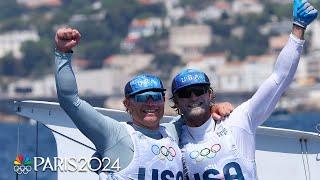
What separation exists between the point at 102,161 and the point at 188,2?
532ft

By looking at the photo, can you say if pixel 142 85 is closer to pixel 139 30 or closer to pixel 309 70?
pixel 309 70

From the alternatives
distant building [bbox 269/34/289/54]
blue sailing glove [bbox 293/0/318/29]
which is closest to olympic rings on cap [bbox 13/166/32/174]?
blue sailing glove [bbox 293/0/318/29]

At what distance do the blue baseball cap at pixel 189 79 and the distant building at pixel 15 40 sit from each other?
5425 inches

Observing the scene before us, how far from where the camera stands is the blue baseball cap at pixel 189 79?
10.1m

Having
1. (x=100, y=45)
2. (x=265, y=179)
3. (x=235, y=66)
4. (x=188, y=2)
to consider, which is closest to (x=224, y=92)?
(x=235, y=66)

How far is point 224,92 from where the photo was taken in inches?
4850

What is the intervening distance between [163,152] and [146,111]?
0.91ft

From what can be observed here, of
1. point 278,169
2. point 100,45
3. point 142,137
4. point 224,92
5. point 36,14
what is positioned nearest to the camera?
point 142,137

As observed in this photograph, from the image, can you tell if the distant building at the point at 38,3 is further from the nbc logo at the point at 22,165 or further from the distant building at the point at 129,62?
the nbc logo at the point at 22,165

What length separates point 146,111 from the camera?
980cm

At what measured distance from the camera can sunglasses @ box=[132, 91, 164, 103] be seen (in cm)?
977

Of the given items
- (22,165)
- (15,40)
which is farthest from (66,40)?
(15,40)

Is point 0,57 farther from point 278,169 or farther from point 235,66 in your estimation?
point 278,169

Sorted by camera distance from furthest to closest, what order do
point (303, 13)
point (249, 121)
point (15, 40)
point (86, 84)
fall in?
point (15, 40), point (86, 84), point (249, 121), point (303, 13)
